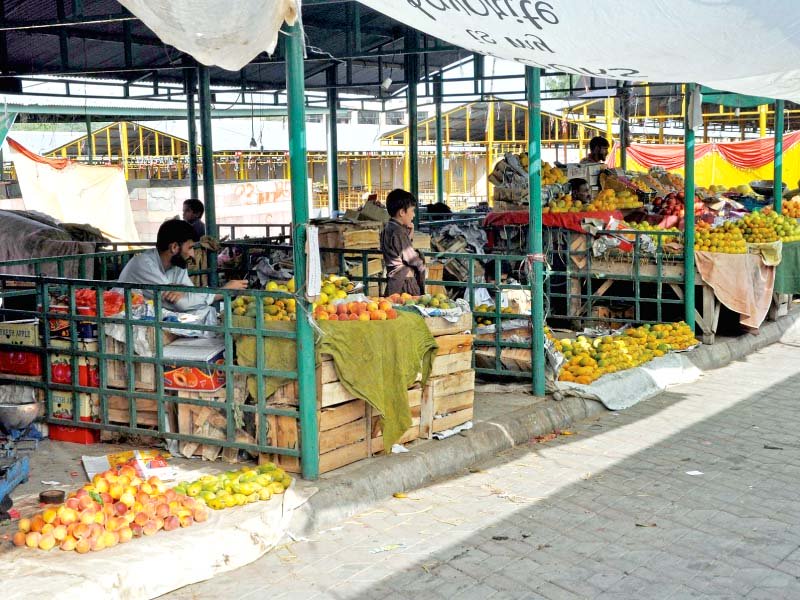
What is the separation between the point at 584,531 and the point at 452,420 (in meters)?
1.83

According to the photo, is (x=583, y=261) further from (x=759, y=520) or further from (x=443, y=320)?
(x=759, y=520)

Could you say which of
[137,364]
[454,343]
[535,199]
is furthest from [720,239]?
[137,364]

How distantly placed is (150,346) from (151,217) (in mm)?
19366

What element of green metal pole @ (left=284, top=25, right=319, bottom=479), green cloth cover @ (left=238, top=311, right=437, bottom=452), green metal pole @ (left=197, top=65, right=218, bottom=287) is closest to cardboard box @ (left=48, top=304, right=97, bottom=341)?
green cloth cover @ (left=238, top=311, right=437, bottom=452)

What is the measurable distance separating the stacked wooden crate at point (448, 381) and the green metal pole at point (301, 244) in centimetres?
132

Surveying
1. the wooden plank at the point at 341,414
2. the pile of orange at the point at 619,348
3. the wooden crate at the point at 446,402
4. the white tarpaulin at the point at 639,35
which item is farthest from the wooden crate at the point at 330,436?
the pile of orange at the point at 619,348

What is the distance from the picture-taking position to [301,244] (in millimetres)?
6051

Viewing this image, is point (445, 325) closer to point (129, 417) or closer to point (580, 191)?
point (129, 417)

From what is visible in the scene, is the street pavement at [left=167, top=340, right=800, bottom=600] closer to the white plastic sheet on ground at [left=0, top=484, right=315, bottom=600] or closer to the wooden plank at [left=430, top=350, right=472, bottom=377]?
the white plastic sheet on ground at [left=0, top=484, right=315, bottom=600]

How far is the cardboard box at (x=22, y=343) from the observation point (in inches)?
289

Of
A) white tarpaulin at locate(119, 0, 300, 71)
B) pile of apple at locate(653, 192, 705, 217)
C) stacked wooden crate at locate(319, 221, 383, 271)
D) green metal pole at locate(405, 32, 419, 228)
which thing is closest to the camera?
white tarpaulin at locate(119, 0, 300, 71)

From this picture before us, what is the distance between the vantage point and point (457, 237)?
13164 millimetres

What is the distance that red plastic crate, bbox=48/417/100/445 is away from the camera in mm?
7176

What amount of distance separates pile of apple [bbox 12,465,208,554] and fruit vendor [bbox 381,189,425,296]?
318 cm
